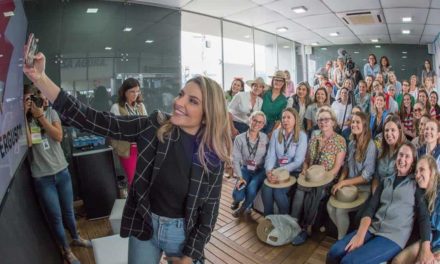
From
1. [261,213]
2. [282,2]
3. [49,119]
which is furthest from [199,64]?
[49,119]

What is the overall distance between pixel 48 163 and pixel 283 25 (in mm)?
5721

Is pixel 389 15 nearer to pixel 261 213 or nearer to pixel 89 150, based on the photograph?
pixel 261 213

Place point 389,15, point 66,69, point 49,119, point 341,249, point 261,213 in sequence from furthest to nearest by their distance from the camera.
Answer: point 389,15 → point 66,69 → point 261,213 → point 49,119 → point 341,249

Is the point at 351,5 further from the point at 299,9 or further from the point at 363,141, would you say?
the point at 363,141

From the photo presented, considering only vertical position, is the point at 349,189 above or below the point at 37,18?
below

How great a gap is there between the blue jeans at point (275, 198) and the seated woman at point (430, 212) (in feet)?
3.63

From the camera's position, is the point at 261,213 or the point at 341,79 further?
→ the point at 341,79

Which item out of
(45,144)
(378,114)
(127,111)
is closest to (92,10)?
(127,111)

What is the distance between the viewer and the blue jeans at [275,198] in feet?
9.09

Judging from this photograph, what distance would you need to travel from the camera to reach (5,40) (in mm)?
1165

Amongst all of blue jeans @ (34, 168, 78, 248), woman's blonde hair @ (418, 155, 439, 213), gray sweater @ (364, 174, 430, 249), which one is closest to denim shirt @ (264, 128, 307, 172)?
gray sweater @ (364, 174, 430, 249)

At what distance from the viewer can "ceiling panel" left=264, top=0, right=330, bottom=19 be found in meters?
4.53

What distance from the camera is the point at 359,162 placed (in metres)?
2.61

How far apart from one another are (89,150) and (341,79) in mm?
4562
